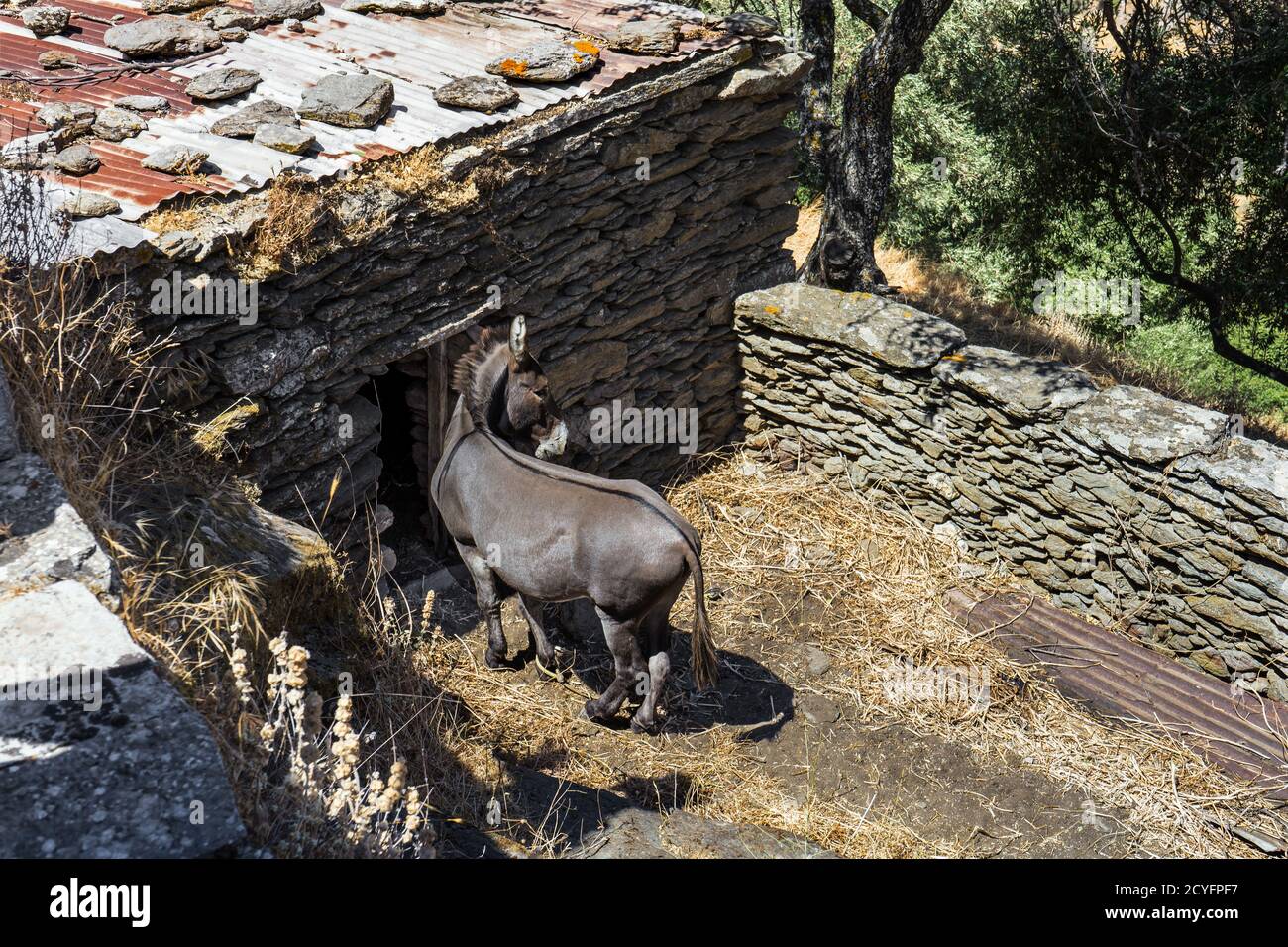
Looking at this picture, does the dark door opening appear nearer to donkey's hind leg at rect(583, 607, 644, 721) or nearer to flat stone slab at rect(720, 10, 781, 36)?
donkey's hind leg at rect(583, 607, 644, 721)

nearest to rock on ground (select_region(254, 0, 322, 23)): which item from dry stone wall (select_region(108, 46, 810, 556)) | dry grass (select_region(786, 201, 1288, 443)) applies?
dry stone wall (select_region(108, 46, 810, 556))

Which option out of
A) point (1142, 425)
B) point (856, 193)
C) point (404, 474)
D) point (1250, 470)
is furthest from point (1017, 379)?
point (404, 474)

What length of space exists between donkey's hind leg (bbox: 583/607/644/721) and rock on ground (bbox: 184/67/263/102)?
12.6 feet

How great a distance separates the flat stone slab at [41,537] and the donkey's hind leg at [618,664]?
2768 mm

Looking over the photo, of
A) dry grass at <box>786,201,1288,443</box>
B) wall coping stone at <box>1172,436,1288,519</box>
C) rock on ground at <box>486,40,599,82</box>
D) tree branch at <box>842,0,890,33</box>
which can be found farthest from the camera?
dry grass at <box>786,201,1288,443</box>

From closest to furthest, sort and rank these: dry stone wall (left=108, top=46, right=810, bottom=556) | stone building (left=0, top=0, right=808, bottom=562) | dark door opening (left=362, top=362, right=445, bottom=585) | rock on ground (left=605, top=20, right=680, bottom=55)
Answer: stone building (left=0, top=0, right=808, bottom=562) < dry stone wall (left=108, top=46, right=810, bottom=556) < dark door opening (left=362, top=362, right=445, bottom=585) < rock on ground (left=605, top=20, right=680, bottom=55)

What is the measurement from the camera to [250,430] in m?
5.97

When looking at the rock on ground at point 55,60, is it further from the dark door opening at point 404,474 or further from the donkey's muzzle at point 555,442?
the donkey's muzzle at point 555,442

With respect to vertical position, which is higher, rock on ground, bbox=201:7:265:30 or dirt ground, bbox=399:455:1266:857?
rock on ground, bbox=201:7:265:30

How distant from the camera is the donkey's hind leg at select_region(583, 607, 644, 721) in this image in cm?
612

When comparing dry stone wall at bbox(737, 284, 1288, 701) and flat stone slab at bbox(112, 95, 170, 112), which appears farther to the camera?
dry stone wall at bbox(737, 284, 1288, 701)

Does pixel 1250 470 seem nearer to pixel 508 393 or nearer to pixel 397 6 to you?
pixel 508 393

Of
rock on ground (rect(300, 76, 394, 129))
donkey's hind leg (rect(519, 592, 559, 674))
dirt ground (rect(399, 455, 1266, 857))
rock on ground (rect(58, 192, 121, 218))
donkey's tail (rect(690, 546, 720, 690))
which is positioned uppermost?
rock on ground (rect(300, 76, 394, 129))

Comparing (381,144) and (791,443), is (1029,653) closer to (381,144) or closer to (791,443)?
(791,443)
